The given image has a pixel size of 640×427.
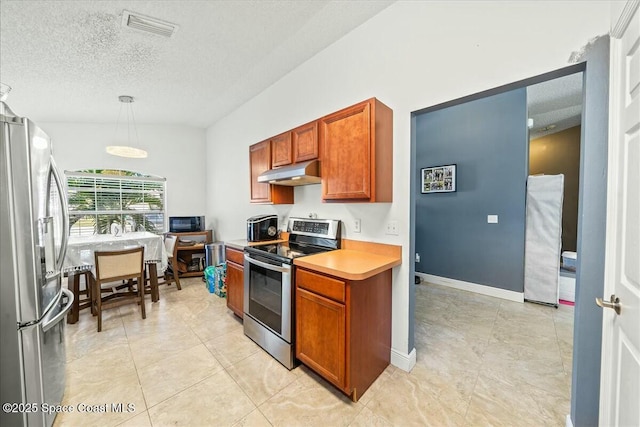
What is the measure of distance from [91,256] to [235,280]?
5.65 ft

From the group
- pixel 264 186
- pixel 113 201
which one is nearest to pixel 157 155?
pixel 113 201

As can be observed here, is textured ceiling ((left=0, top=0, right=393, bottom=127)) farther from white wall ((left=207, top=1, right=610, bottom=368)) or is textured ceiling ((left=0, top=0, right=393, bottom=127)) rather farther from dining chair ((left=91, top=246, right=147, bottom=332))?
dining chair ((left=91, top=246, right=147, bottom=332))

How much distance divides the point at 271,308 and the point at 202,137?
437cm

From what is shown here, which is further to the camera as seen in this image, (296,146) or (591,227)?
(296,146)

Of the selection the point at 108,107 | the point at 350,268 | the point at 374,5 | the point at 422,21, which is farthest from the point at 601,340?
the point at 108,107

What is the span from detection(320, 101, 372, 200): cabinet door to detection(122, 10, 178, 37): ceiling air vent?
1531 mm

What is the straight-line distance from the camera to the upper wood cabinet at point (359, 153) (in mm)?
1822

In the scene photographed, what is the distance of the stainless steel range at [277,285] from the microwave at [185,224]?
2.72m

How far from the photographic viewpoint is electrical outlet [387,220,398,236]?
6.52ft

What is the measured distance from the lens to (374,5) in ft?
6.48

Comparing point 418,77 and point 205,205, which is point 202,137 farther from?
point 418,77

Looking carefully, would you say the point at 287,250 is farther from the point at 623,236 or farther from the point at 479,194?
the point at 479,194

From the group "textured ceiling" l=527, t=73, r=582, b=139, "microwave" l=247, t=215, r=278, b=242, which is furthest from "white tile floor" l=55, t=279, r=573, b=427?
"textured ceiling" l=527, t=73, r=582, b=139

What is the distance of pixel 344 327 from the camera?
1575 millimetres
